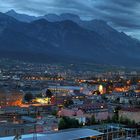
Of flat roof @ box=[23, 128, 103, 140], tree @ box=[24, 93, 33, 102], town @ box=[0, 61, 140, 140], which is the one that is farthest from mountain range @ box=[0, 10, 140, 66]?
flat roof @ box=[23, 128, 103, 140]

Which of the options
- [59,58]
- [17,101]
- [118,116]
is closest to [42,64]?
[59,58]

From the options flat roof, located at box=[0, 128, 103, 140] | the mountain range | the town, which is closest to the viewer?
flat roof, located at box=[0, 128, 103, 140]

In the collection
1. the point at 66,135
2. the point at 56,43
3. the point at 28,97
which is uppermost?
the point at 56,43

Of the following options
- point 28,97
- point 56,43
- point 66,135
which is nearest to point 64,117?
point 66,135

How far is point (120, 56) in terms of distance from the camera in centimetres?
15612

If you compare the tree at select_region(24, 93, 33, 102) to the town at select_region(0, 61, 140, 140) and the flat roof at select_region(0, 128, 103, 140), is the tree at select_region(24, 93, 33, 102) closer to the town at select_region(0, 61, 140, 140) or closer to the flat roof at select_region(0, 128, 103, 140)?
the town at select_region(0, 61, 140, 140)

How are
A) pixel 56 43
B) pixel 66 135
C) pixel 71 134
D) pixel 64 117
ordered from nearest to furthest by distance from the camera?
pixel 66 135 < pixel 71 134 < pixel 64 117 < pixel 56 43

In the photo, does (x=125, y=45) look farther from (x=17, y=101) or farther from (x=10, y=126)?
(x=10, y=126)

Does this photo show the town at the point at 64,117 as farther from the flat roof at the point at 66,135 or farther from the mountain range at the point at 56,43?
the mountain range at the point at 56,43

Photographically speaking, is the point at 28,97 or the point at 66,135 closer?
the point at 66,135

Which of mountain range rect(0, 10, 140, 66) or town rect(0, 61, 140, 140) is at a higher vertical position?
mountain range rect(0, 10, 140, 66)

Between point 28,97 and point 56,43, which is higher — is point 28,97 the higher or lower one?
the lower one

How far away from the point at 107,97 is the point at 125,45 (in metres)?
146

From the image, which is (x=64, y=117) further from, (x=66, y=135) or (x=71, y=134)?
(x=66, y=135)
